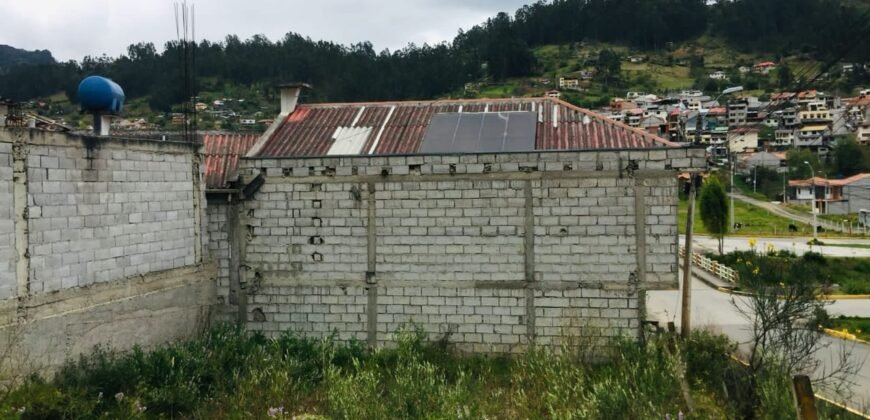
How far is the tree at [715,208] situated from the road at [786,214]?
9983mm

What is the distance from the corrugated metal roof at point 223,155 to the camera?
44.0 ft

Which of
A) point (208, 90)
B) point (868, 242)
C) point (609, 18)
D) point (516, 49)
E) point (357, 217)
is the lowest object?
point (868, 242)

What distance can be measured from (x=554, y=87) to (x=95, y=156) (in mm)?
79652

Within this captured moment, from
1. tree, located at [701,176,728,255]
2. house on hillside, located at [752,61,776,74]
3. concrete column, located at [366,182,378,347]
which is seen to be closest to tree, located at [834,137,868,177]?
tree, located at [701,176,728,255]

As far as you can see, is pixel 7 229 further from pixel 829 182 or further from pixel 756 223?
pixel 829 182

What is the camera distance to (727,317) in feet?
58.0

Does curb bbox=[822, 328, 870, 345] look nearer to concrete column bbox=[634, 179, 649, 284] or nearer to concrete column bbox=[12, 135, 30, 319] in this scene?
concrete column bbox=[634, 179, 649, 284]

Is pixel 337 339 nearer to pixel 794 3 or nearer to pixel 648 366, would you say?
pixel 648 366

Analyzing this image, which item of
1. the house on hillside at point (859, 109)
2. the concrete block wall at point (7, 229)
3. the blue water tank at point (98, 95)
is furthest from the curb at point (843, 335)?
the house on hillside at point (859, 109)

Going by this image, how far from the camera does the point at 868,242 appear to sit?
109 feet

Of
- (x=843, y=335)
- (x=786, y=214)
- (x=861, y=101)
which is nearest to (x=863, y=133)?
(x=861, y=101)

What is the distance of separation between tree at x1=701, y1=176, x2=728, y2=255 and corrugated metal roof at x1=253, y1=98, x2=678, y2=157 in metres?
19.0

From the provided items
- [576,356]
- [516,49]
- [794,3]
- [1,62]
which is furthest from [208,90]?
[1,62]

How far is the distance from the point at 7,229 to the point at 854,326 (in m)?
18.7
